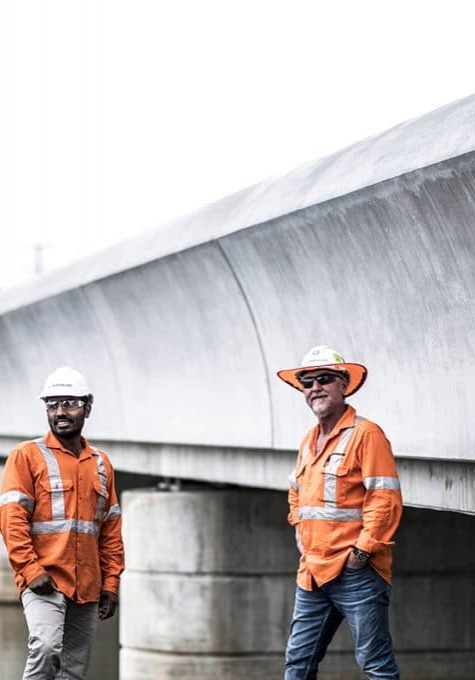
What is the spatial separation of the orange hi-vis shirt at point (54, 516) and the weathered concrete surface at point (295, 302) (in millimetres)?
1987

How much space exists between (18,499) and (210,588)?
571cm

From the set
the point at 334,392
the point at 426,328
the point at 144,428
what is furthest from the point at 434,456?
the point at 144,428

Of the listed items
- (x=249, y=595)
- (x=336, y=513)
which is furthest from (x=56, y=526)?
(x=249, y=595)

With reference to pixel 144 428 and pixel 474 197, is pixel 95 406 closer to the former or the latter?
pixel 144 428

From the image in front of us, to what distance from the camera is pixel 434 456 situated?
8641mm

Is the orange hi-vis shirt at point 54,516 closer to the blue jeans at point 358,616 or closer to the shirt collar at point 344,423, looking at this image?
the blue jeans at point 358,616

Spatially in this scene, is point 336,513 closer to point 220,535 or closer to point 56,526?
point 56,526

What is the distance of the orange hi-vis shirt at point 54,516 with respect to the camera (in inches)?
289

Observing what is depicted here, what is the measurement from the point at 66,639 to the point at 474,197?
280 cm

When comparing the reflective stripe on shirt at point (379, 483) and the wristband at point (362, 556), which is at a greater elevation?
the reflective stripe on shirt at point (379, 483)

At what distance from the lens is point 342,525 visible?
7.37m

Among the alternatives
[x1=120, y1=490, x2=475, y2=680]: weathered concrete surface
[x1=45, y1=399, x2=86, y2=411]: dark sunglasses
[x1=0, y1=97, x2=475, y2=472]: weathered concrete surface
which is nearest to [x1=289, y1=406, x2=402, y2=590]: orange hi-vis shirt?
[x1=0, y1=97, x2=475, y2=472]: weathered concrete surface

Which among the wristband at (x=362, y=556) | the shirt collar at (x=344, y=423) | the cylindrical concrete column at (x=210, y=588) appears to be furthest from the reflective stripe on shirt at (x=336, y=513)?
the cylindrical concrete column at (x=210, y=588)

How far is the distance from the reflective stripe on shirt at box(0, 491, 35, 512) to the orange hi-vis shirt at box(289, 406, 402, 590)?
Result: 4.13ft
